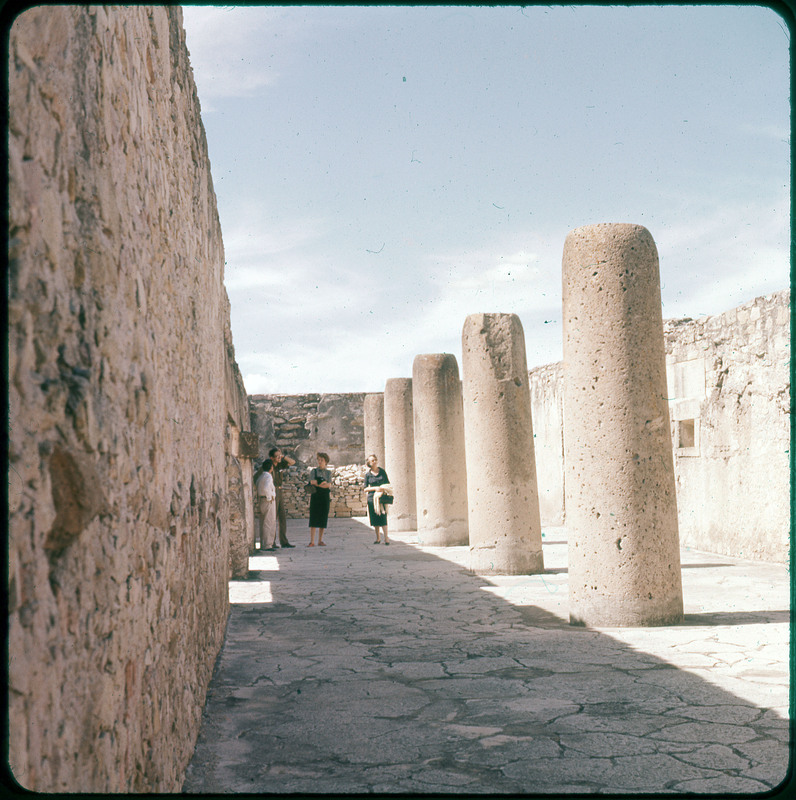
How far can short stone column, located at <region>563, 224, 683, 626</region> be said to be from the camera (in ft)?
20.0

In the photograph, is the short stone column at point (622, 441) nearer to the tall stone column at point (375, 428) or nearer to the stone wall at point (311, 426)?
the tall stone column at point (375, 428)

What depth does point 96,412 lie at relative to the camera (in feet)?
6.08

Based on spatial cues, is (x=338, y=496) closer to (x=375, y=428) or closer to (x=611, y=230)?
(x=375, y=428)

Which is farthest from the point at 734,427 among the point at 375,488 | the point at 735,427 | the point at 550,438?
the point at 550,438

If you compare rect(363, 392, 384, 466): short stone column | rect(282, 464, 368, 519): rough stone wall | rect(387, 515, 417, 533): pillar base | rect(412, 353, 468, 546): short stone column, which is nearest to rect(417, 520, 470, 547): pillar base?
rect(412, 353, 468, 546): short stone column

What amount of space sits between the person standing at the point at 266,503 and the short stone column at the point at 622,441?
22.1 ft

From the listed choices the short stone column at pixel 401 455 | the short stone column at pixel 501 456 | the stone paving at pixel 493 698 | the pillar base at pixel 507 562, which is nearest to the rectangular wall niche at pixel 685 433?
the short stone column at pixel 501 456

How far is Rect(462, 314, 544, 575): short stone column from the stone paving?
1243mm

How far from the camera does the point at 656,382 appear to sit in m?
6.18

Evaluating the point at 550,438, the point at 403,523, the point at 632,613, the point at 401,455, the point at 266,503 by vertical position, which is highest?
the point at 550,438

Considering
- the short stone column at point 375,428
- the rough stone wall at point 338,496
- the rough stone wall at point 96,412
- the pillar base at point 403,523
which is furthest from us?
the rough stone wall at point 338,496

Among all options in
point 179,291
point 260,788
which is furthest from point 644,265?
point 260,788

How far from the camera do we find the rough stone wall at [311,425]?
22969 millimetres

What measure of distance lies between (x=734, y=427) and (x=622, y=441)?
15.5ft
